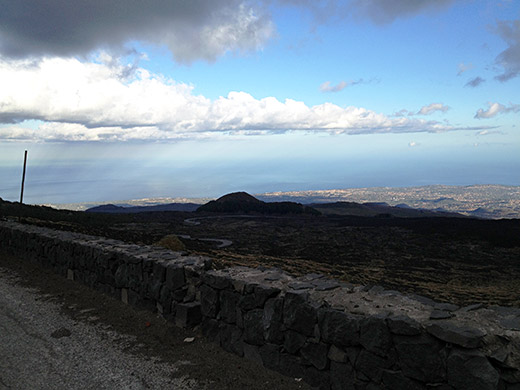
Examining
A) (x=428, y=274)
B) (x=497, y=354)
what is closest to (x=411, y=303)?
(x=497, y=354)

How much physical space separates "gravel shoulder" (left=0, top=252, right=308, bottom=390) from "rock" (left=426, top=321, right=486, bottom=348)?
7.26 ft

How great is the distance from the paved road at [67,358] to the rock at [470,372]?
3443 millimetres

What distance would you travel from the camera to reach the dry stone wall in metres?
4.20

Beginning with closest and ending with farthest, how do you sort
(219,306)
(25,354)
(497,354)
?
(497,354) → (25,354) → (219,306)

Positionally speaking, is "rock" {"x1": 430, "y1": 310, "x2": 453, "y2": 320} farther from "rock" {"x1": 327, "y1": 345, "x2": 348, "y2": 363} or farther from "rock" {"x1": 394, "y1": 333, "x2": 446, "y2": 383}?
"rock" {"x1": 327, "y1": 345, "x2": 348, "y2": 363}

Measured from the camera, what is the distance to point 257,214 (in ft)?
259

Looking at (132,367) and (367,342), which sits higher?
(367,342)

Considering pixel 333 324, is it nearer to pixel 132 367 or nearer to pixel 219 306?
pixel 219 306

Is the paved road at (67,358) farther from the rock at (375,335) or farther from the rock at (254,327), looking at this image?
the rock at (375,335)

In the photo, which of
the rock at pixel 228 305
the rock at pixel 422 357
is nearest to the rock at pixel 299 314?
the rock at pixel 228 305

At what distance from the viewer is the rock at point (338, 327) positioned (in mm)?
5043

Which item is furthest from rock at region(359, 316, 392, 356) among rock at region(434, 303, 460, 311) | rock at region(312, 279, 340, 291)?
rock at region(312, 279, 340, 291)

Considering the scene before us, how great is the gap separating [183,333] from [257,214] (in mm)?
71397

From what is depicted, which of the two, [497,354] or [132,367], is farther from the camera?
[132,367]
